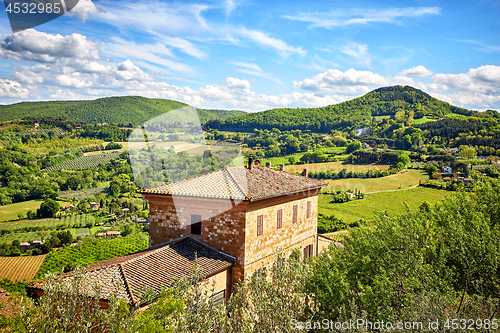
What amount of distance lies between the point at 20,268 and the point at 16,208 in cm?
4350

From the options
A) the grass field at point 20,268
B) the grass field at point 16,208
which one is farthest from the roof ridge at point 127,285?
the grass field at point 16,208

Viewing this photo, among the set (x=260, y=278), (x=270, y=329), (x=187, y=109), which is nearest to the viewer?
(x=270, y=329)

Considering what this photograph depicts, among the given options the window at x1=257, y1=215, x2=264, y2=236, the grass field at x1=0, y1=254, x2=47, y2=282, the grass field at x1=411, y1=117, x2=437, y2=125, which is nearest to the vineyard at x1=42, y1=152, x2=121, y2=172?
the grass field at x1=0, y1=254, x2=47, y2=282

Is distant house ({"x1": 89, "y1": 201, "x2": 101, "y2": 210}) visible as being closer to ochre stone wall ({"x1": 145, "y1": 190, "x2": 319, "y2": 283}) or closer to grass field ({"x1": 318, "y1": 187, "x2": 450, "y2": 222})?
grass field ({"x1": 318, "y1": 187, "x2": 450, "y2": 222})

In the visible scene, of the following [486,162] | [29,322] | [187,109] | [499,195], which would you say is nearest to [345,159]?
[486,162]

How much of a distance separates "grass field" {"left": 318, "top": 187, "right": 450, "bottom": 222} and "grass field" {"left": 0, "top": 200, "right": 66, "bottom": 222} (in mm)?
68110

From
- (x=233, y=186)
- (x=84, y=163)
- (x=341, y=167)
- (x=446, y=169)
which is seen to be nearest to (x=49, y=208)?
(x=84, y=163)

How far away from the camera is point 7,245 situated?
56.3 m

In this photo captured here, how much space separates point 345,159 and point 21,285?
7928 cm

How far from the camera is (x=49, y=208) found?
246ft

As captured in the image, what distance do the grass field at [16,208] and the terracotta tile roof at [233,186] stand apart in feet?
251

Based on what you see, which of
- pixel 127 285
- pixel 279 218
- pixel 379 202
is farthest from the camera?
pixel 379 202

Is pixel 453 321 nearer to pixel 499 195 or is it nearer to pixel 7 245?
pixel 499 195

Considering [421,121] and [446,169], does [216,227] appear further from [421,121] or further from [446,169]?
[421,121]
